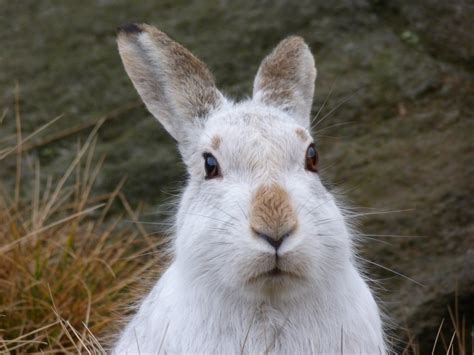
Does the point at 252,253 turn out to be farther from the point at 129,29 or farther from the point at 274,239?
the point at 129,29

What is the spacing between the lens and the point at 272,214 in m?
4.23

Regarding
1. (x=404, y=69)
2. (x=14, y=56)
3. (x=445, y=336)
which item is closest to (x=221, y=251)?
(x=445, y=336)

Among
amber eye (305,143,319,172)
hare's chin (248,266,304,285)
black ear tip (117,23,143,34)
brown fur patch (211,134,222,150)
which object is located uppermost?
black ear tip (117,23,143,34)

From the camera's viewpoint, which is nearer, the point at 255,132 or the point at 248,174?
the point at 248,174

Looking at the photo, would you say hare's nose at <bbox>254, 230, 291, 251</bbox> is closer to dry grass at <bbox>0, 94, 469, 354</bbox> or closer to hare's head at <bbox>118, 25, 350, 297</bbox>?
hare's head at <bbox>118, 25, 350, 297</bbox>

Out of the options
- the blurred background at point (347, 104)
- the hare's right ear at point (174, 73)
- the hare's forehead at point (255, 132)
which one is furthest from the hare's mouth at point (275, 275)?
the blurred background at point (347, 104)

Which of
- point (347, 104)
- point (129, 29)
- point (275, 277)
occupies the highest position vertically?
point (129, 29)

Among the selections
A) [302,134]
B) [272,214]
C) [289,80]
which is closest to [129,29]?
[289,80]

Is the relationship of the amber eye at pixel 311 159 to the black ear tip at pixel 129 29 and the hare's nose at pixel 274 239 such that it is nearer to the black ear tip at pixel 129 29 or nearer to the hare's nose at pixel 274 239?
the hare's nose at pixel 274 239

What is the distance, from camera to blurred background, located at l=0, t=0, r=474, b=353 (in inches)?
267

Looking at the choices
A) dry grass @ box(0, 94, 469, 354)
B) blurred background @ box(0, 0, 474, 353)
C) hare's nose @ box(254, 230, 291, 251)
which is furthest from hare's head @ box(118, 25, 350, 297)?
blurred background @ box(0, 0, 474, 353)

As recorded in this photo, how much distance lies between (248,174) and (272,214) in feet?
1.44

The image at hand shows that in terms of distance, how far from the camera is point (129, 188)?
24.3 feet

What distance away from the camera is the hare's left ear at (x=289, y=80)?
17.6ft
